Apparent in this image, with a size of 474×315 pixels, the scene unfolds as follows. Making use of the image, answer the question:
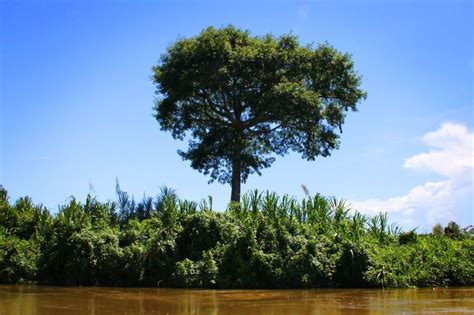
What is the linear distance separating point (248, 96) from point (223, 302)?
1646 cm

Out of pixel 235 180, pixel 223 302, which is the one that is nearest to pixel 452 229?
pixel 235 180

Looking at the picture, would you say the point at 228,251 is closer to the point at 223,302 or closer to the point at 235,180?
the point at 223,302

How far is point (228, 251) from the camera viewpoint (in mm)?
16250

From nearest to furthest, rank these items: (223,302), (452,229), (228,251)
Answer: (223,302), (228,251), (452,229)

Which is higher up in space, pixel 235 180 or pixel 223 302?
pixel 235 180

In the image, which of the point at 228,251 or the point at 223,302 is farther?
the point at 228,251

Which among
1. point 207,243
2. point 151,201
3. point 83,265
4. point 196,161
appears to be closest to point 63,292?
point 83,265

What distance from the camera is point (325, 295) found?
44.6 feet

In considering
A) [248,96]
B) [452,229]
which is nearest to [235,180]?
[248,96]

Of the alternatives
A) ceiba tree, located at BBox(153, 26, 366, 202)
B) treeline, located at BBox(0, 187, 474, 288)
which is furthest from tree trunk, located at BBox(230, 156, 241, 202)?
treeline, located at BBox(0, 187, 474, 288)

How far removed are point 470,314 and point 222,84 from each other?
19.5 m

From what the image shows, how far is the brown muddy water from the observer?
10.1 m

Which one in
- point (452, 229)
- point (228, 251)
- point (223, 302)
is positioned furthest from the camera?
point (452, 229)

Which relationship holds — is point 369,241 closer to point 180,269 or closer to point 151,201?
point 180,269
